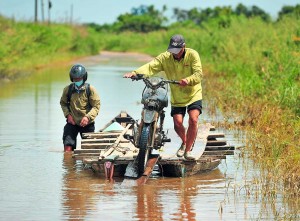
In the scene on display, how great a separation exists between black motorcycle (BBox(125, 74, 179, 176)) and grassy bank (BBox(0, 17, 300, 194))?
1.41m

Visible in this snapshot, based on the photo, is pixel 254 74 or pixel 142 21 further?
pixel 142 21

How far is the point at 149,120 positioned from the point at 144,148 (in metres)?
0.32

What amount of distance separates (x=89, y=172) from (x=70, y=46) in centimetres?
4999

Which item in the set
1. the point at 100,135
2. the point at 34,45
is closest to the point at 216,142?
the point at 100,135

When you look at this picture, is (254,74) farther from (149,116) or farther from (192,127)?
(149,116)

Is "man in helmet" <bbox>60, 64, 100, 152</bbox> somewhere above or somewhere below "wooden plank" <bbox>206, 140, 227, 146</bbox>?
above

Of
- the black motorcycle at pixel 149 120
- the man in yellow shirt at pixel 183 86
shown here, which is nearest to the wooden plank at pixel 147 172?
the black motorcycle at pixel 149 120

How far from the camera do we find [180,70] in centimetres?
1144

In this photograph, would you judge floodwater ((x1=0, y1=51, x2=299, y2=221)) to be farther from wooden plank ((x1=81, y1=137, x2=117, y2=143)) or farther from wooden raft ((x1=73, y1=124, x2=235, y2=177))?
wooden plank ((x1=81, y1=137, x2=117, y2=143))

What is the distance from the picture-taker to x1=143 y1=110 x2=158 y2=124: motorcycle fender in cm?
1076

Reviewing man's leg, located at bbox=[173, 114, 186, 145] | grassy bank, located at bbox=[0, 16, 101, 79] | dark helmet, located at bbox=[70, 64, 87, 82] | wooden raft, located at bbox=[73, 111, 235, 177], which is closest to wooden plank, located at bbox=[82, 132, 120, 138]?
wooden raft, located at bbox=[73, 111, 235, 177]

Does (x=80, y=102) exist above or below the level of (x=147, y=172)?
above

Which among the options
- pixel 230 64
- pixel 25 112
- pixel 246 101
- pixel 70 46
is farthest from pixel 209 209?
pixel 70 46

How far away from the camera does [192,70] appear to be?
1138 centimetres
